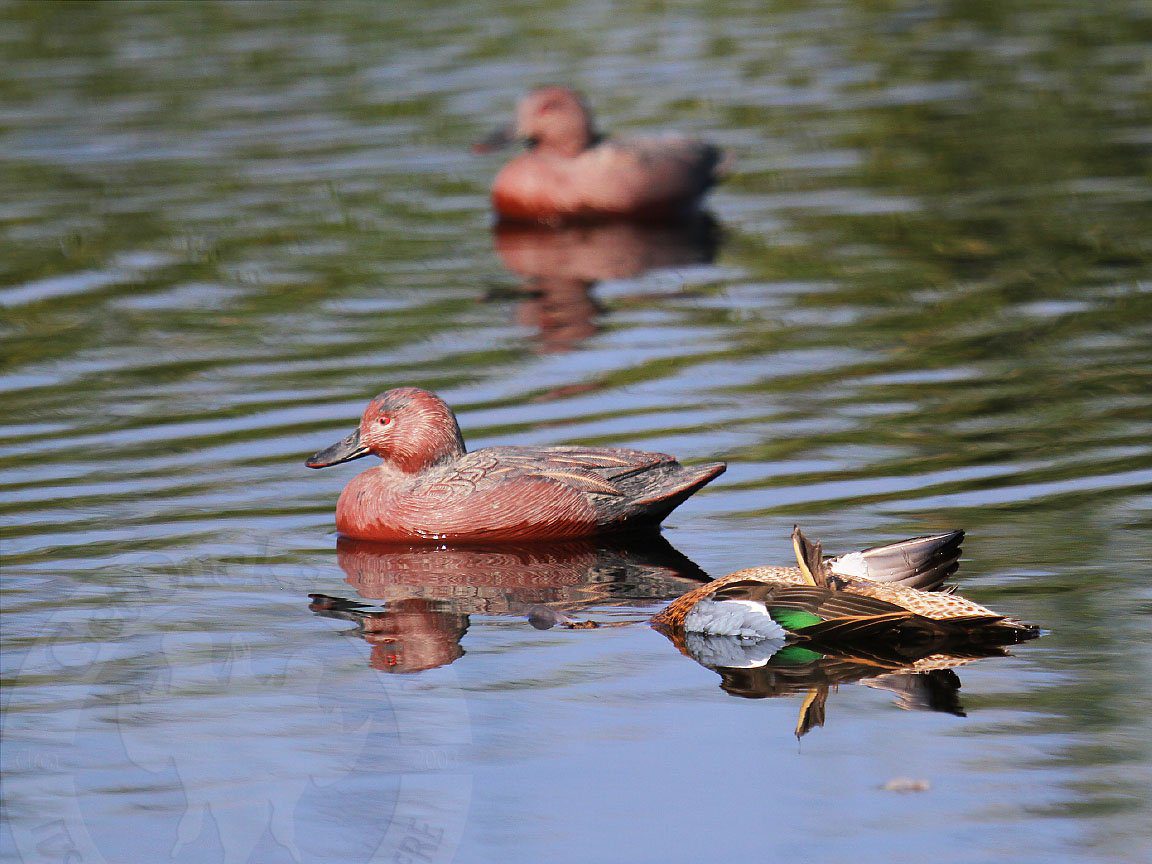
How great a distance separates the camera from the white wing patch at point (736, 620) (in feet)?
23.3

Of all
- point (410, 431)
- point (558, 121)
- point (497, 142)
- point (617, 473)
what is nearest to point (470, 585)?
point (617, 473)

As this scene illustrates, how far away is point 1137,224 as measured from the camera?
1476 centimetres

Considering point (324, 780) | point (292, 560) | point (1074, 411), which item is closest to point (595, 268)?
point (1074, 411)

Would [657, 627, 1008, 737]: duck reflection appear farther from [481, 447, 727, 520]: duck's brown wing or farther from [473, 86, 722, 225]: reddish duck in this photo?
[473, 86, 722, 225]: reddish duck

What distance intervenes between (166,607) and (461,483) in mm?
1545

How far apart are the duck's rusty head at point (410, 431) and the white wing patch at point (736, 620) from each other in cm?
217

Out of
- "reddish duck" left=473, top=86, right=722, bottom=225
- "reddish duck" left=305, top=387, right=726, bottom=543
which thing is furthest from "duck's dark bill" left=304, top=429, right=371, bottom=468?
"reddish duck" left=473, top=86, right=722, bottom=225

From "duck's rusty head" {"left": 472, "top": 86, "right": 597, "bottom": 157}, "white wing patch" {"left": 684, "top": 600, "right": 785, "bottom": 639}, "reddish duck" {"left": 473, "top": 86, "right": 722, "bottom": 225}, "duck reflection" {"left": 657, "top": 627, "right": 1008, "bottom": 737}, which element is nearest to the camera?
"duck reflection" {"left": 657, "top": 627, "right": 1008, "bottom": 737}

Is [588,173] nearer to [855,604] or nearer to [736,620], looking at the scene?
[736,620]

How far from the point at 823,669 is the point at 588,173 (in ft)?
33.4

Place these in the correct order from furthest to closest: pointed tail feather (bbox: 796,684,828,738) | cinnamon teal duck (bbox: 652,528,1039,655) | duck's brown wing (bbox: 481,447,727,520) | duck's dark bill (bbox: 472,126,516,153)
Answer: duck's dark bill (bbox: 472,126,516,153) → duck's brown wing (bbox: 481,447,727,520) → cinnamon teal duck (bbox: 652,528,1039,655) → pointed tail feather (bbox: 796,684,828,738)

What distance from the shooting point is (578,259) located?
50.4 feet

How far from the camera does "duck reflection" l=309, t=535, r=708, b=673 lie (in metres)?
7.48

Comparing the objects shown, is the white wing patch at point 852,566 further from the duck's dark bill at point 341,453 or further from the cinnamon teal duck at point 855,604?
the duck's dark bill at point 341,453
